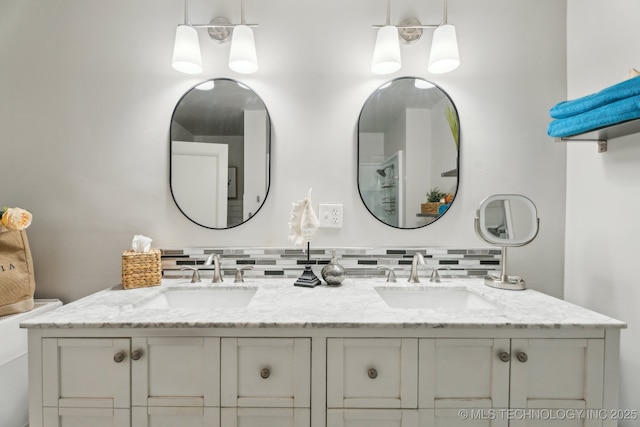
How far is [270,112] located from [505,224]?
130 centimetres

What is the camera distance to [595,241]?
147 cm

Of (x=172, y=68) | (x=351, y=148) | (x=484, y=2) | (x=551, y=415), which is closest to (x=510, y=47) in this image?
(x=484, y=2)

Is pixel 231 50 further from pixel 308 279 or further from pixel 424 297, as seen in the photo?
pixel 424 297

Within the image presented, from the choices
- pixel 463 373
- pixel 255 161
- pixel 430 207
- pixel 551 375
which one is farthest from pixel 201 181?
pixel 551 375

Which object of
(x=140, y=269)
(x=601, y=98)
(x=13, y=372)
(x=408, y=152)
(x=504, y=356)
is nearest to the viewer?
(x=504, y=356)

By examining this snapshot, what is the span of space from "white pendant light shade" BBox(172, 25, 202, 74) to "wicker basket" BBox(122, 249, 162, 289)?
92 cm

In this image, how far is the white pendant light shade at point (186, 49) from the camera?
5.03ft

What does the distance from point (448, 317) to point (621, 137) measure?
1106mm

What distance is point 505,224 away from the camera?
1542 millimetres

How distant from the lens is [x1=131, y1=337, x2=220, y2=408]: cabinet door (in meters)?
1.03

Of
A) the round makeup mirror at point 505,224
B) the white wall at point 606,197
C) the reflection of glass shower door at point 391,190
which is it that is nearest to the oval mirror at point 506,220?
the round makeup mirror at point 505,224

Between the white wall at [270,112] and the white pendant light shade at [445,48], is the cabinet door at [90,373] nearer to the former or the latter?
the white wall at [270,112]

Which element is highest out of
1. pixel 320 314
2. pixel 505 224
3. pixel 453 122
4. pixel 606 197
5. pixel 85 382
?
pixel 453 122

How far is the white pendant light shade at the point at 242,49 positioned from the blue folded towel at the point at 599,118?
4.60ft
